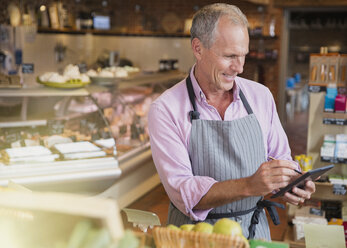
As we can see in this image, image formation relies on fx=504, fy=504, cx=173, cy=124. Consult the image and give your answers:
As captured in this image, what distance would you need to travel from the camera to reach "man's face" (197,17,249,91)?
226 cm

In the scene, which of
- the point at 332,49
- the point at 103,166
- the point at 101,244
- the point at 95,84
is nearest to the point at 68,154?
the point at 103,166

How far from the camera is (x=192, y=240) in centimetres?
164

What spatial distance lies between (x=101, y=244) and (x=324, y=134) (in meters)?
4.00

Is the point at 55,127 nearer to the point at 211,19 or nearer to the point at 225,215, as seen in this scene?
the point at 225,215

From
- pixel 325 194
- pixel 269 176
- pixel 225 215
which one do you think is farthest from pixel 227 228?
pixel 325 194

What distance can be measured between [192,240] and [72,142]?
344 centimetres

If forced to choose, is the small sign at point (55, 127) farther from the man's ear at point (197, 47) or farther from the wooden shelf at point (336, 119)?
the man's ear at point (197, 47)

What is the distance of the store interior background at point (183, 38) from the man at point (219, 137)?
5690 millimetres

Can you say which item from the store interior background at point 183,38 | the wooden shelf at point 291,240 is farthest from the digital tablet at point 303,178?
the store interior background at point 183,38

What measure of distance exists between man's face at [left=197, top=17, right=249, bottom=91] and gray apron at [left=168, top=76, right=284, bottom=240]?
0.18m

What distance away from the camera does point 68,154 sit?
184 inches

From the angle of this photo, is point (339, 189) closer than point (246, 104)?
No

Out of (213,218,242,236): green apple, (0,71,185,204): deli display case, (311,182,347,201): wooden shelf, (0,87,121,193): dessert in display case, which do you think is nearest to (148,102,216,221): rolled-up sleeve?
(213,218,242,236): green apple

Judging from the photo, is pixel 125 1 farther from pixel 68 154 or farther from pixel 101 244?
pixel 101 244
